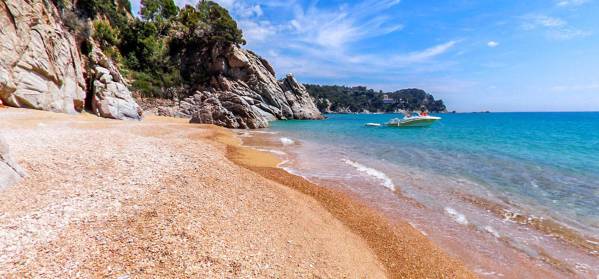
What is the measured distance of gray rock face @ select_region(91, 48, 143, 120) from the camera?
26141 mm

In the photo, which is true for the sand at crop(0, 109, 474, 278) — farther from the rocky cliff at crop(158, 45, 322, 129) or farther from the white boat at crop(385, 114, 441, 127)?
the white boat at crop(385, 114, 441, 127)

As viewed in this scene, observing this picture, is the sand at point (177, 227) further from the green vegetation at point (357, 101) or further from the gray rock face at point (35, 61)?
the green vegetation at point (357, 101)

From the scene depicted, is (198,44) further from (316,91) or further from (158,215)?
(316,91)

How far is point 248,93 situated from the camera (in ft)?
213

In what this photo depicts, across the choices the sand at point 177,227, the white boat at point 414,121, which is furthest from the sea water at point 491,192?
the white boat at point 414,121

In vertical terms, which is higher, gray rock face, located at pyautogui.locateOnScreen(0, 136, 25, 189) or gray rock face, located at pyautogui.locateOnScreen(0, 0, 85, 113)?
gray rock face, located at pyautogui.locateOnScreen(0, 0, 85, 113)

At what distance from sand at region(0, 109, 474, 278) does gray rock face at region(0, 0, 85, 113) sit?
13.7 m

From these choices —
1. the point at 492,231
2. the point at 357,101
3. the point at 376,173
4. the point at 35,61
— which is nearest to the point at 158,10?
the point at 35,61

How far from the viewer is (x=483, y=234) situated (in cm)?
789

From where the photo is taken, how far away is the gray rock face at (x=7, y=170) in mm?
5902

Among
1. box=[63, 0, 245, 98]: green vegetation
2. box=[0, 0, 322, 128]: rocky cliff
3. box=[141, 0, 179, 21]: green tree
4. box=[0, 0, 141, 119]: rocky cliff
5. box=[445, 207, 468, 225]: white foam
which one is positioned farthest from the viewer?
box=[141, 0, 179, 21]: green tree

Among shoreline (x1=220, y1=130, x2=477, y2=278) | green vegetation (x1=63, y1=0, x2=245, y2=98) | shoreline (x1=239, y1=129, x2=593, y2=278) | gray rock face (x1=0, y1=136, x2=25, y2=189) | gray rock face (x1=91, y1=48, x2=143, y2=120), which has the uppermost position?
green vegetation (x1=63, y1=0, x2=245, y2=98)

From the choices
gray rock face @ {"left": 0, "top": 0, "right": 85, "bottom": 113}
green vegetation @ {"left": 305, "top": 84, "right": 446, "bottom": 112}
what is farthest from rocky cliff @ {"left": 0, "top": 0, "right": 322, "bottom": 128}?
green vegetation @ {"left": 305, "top": 84, "right": 446, "bottom": 112}

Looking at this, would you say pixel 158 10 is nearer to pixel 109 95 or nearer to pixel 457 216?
pixel 109 95
